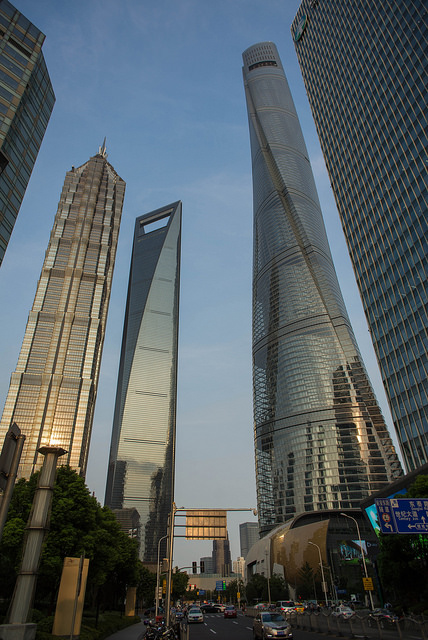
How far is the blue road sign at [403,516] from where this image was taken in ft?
71.7

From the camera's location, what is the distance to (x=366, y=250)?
289 feet

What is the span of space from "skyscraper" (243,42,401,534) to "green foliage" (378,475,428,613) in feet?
349

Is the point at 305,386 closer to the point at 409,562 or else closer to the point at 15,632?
the point at 409,562

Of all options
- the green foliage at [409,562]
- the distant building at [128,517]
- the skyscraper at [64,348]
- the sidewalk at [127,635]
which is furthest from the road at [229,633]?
the distant building at [128,517]

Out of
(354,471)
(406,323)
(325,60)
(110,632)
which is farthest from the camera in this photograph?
(354,471)

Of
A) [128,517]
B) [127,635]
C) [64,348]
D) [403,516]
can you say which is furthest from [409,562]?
[128,517]

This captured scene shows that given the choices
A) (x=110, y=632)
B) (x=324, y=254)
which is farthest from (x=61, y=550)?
(x=324, y=254)

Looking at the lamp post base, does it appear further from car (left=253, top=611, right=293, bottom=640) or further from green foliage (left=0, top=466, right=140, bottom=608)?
green foliage (left=0, top=466, right=140, bottom=608)

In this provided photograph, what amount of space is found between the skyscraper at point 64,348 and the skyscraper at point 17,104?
105 metres

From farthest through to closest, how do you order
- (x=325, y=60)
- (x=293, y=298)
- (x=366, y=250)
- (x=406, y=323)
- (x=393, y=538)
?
(x=293, y=298) → (x=325, y=60) → (x=366, y=250) → (x=406, y=323) → (x=393, y=538)

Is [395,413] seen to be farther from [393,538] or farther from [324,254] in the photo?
[324,254]

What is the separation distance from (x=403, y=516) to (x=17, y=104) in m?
46.3

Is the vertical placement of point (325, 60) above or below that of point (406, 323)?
above

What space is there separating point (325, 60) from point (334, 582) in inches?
4935
